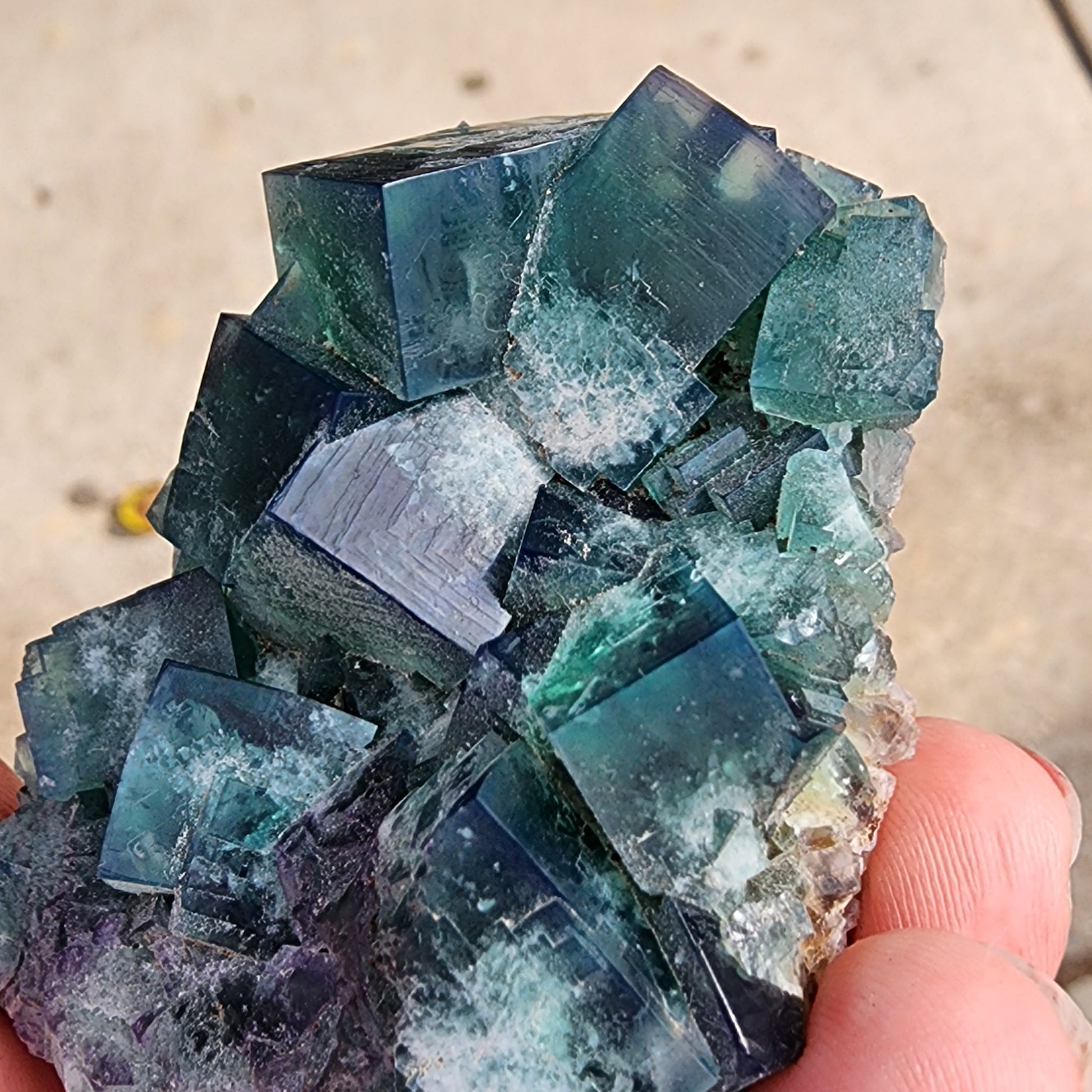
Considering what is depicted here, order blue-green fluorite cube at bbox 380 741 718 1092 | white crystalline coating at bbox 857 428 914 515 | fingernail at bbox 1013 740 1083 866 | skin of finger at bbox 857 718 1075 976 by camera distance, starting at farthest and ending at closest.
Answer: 1. fingernail at bbox 1013 740 1083 866
2. skin of finger at bbox 857 718 1075 976
3. white crystalline coating at bbox 857 428 914 515
4. blue-green fluorite cube at bbox 380 741 718 1092

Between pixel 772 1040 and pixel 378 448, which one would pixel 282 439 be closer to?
pixel 378 448

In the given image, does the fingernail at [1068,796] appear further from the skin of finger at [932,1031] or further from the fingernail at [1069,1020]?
the skin of finger at [932,1031]

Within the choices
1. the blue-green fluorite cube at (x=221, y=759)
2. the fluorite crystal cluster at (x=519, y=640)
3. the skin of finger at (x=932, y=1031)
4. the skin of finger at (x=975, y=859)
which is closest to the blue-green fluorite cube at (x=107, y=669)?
the fluorite crystal cluster at (x=519, y=640)

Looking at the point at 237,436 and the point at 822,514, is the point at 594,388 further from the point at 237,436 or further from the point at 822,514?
the point at 237,436

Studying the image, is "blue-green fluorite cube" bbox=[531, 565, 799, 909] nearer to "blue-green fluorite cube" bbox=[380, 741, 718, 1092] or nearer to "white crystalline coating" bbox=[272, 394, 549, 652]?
"blue-green fluorite cube" bbox=[380, 741, 718, 1092]

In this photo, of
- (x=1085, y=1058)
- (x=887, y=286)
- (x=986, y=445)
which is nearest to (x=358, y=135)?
(x=986, y=445)

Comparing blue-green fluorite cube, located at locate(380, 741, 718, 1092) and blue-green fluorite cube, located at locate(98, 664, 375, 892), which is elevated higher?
blue-green fluorite cube, located at locate(98, 664, 375, 892)

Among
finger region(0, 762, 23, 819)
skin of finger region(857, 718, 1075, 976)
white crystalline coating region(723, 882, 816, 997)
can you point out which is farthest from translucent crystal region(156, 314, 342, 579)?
skin of finger region(857, 718, 1075, 976)
